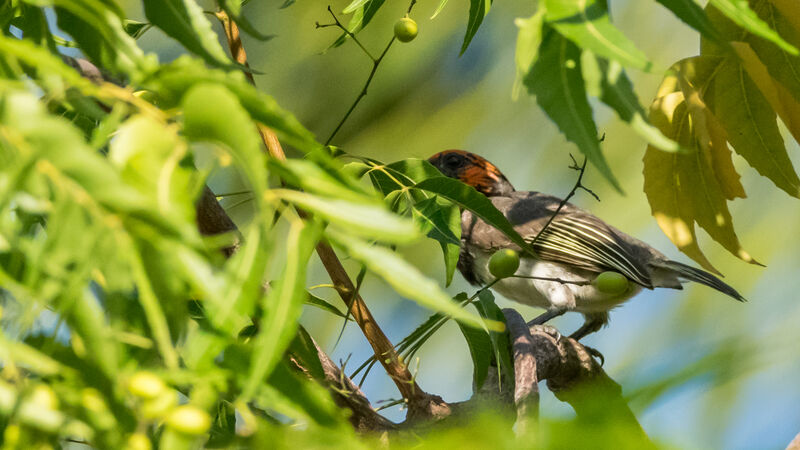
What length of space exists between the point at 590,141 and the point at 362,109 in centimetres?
191

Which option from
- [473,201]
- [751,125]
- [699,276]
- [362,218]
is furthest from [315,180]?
[699,276]

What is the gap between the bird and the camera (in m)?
2.01

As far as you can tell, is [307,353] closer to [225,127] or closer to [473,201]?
[473,201]

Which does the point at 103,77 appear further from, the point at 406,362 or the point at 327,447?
the point at 327,447

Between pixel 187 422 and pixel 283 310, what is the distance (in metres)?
0.06

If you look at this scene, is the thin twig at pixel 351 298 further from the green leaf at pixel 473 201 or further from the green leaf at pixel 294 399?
the green leaf at pixel 294 399

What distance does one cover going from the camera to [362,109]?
7.75ft

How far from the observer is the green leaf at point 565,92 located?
1.59ft

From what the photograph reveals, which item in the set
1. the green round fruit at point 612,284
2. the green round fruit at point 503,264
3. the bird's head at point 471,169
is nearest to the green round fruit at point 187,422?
the green round fruit at point 503,264

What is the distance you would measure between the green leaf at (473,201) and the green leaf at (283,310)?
0.35 m

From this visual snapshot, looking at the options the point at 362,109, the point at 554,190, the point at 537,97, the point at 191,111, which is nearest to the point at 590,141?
the point at 537,97

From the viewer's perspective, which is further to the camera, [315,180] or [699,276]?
[699,276]

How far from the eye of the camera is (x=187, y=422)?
1.14 ft

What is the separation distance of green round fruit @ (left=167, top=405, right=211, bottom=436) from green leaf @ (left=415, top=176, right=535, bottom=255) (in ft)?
1.38
